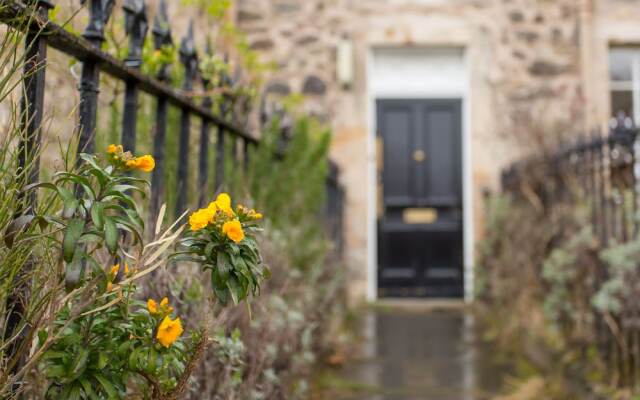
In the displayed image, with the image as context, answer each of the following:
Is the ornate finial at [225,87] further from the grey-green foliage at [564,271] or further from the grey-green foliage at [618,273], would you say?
the grey-green foliage at [564,271]

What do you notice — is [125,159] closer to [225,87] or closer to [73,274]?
[73,274]

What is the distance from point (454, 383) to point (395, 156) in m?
4.33

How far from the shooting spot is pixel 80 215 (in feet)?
3.39

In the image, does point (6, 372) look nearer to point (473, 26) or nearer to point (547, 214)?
point (547, 214)

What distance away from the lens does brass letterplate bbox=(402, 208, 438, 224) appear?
7.54 m

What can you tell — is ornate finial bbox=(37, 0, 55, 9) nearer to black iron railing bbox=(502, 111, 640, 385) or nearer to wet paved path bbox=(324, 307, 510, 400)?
wet paved path bbox=(324, 307, 510, 400)

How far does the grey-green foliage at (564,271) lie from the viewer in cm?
343

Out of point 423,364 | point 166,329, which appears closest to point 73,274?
point 166,329

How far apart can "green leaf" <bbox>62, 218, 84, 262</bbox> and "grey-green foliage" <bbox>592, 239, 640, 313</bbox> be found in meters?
2.48

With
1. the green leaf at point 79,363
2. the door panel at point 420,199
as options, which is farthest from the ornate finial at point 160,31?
the door panel at point 420,199

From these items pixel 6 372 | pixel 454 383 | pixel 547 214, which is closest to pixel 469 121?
pixel 547 214

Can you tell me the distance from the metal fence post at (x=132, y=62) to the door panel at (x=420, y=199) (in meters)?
5.81

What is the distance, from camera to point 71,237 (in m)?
0.95

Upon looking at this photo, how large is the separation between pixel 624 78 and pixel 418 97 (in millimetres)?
2302
